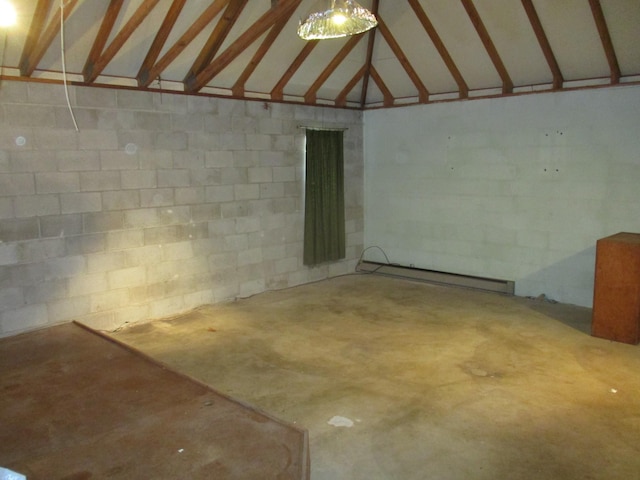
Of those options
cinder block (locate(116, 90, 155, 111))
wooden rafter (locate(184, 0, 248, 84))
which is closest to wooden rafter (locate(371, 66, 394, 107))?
wooden rafter (locate(184, 0, 248, 84))

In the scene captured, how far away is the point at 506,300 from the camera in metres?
6.85

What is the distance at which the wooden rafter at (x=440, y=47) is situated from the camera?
605 centimetres

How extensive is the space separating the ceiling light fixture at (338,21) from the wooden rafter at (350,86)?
3.54 meters

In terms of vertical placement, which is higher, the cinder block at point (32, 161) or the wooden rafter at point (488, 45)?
the wooden rafter at point (488, 45)

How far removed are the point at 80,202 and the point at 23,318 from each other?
1.28 meters

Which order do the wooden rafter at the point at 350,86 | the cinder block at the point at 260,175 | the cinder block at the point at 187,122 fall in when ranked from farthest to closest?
1. the wooden rafter at the point at 350,86
2. the cinder block at the point at 260,175
3. the cinder block at the point at 187,122

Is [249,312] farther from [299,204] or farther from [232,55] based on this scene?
[232,55]

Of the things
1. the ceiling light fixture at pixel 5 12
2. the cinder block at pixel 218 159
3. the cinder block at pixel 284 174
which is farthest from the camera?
the cinder block at pixel 284 174

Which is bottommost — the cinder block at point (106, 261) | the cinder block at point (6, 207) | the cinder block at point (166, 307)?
the cinder block at point (166, 307)

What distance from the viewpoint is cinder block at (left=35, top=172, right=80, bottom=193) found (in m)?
5.16

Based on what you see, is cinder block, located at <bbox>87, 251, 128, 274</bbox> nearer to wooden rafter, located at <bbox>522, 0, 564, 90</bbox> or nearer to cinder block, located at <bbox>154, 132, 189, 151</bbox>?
cinder block, located at <bbox>154, 132, 189, 151</bbox>

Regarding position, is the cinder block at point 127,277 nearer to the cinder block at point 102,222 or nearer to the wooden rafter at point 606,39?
the cinder block at point 102,222

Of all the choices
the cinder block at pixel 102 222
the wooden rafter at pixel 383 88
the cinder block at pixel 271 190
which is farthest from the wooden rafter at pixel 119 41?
the wooden rafter at pixel 383 88

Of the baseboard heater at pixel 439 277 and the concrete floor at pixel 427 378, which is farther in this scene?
the baseboard heater at pixel 439 277
